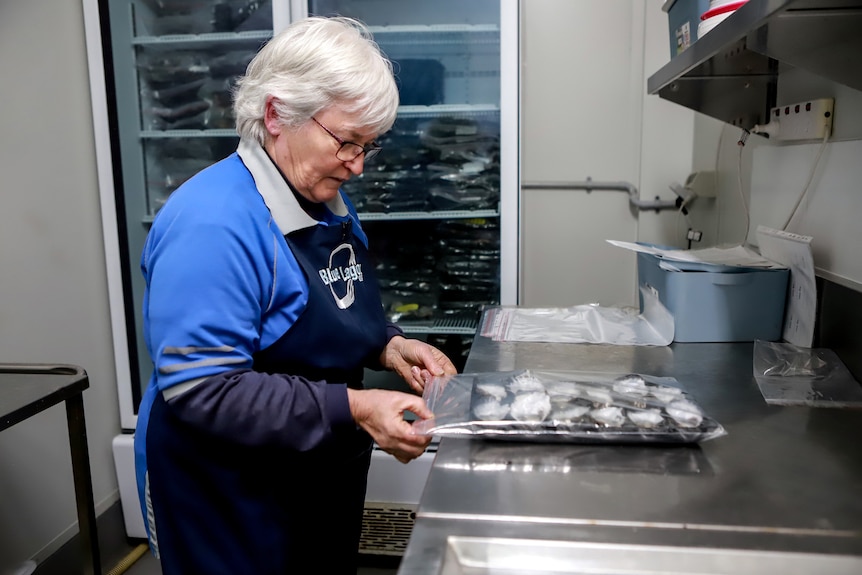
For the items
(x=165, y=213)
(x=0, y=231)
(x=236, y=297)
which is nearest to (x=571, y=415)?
(x=236, y=297)

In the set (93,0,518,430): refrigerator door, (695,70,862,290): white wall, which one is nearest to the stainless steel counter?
(695,70,862,290): white wall

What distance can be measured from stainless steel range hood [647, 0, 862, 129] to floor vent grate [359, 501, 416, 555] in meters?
1.49

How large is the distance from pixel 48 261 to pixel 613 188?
205 centimetres

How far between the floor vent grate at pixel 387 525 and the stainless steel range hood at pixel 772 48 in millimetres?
1488

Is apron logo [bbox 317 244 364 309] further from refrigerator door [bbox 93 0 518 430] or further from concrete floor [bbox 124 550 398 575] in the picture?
concrete floor [bbox 124 550 398 575]

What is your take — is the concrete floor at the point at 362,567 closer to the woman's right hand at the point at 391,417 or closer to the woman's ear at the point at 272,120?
the woman's right hand at the point at 391,417

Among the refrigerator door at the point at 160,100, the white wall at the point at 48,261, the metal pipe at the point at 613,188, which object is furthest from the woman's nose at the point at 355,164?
the metal pipe at the point at 613,188

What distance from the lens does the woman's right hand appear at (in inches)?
38.5

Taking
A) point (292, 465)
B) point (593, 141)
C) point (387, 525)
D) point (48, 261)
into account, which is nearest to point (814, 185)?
point (292, 465)

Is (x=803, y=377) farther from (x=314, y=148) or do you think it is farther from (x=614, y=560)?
(x=314, y=148)

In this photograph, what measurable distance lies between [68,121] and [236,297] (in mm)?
1623

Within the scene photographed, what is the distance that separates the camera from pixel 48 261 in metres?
2.12

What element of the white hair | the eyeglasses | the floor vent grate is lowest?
the floor vent grate

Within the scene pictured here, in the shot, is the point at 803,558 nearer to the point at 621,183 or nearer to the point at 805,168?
the point at 805,168
